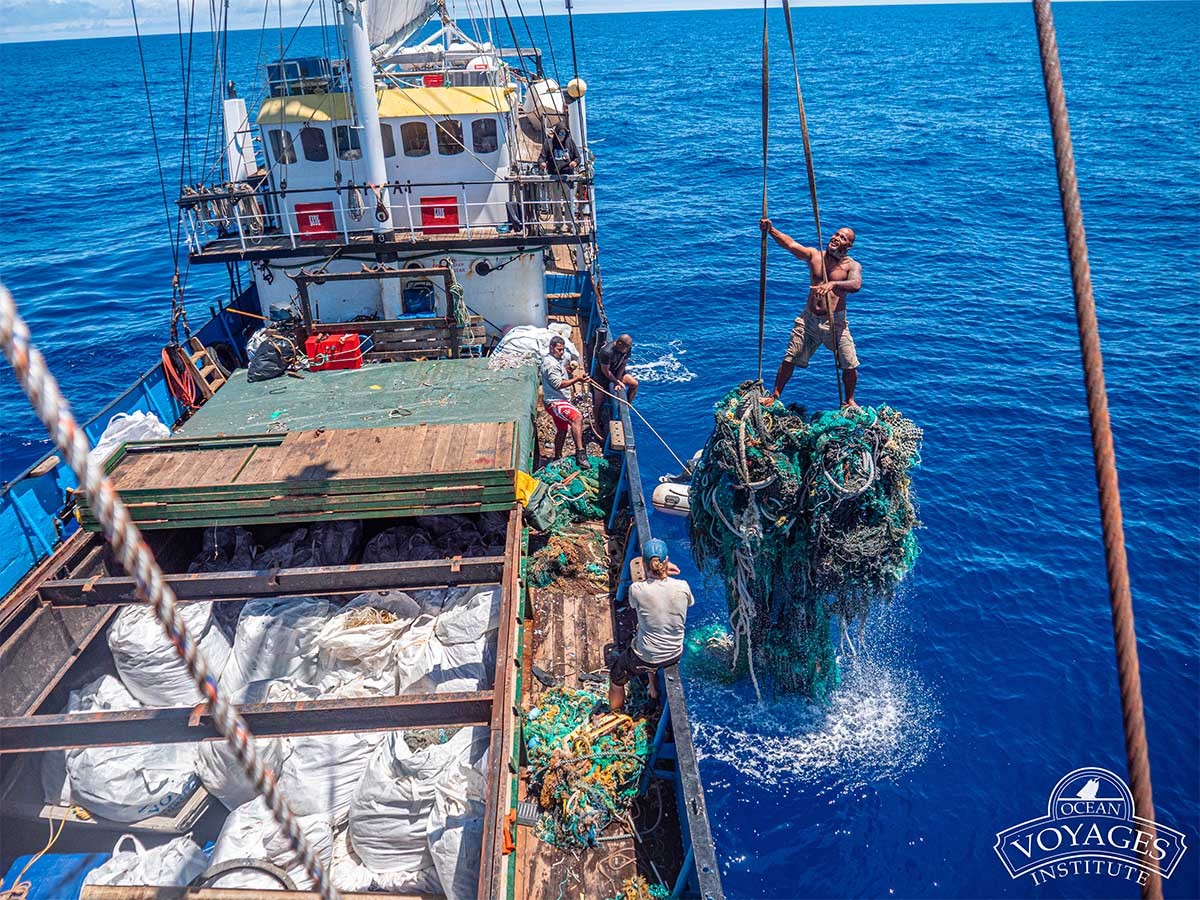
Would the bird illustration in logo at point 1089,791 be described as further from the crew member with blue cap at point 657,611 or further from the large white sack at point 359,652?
the large white sack at point 359,652

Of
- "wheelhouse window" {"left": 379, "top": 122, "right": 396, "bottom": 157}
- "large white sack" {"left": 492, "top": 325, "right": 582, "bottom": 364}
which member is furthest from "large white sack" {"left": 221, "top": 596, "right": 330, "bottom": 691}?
"wheelhouse window" {"left": 379, "top": 122, "right": 396, "bottom": 157}

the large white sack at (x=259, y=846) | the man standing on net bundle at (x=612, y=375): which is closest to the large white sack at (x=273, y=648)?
the large white sack at (x=259, y=846)

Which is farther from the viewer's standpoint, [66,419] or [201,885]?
[201,885]

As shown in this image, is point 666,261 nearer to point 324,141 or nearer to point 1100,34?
point 324,141

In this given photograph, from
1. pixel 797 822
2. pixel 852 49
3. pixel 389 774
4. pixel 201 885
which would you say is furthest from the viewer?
pixel 852 49

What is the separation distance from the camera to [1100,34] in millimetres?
135125

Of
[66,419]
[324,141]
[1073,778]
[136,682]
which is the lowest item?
[1073,778]

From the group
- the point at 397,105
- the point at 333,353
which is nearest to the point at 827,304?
the point at 333,353

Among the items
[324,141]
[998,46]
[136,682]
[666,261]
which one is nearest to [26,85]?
[666,261]

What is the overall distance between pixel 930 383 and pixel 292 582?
19041 mm

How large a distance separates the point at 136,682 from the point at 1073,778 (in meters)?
12.0

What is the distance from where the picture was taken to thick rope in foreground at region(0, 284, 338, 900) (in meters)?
2.04

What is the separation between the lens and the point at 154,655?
786 cm

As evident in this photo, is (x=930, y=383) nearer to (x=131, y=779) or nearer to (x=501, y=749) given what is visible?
(x=501, y=749)
